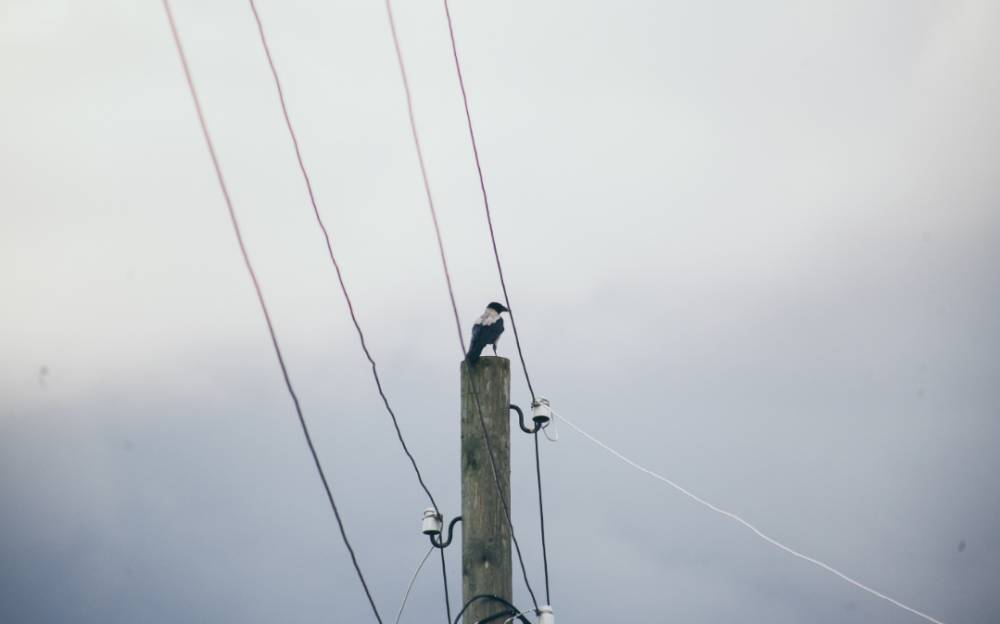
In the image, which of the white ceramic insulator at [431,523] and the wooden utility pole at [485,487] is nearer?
the wooden utility pole at [485,487]

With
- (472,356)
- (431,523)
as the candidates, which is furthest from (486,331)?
(431,523)

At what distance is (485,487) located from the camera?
5.35m

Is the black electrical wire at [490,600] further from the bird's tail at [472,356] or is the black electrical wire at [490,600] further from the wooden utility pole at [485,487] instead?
the bird's tail at [472,356]

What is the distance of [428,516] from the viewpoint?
597 cm

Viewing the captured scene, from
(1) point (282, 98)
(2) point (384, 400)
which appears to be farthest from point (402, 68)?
(2) point (384, 400)

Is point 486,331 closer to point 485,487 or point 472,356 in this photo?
point 472,356

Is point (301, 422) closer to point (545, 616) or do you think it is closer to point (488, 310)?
point (545, 616)

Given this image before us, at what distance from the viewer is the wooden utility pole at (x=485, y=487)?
17.1 feet

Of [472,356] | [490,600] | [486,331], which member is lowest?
[490,600]

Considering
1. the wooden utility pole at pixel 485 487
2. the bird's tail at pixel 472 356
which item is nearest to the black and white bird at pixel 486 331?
the bird's tail at pixel 472 356

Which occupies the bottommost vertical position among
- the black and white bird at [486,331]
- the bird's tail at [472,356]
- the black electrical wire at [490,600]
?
the black electrical wire at [490,600]

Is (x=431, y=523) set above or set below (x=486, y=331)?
below

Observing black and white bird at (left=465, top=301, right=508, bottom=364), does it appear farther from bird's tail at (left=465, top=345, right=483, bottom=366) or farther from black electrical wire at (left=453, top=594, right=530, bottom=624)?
black electrical wire at (left=453, top=594, right=530, bottom=624)

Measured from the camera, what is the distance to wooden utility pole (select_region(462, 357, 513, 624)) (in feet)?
17.1
